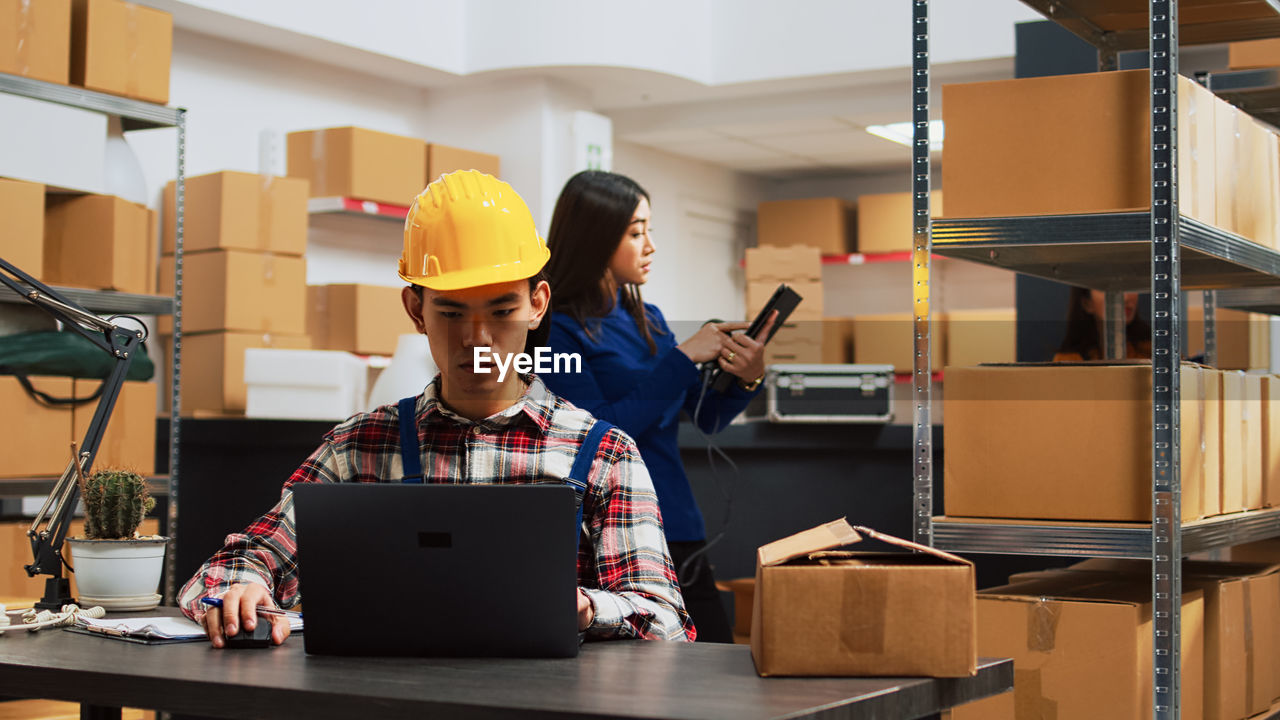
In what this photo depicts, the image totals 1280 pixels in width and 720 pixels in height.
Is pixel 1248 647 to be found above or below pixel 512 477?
below

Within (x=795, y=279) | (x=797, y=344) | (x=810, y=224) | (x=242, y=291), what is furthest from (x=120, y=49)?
(x=810, y=224)

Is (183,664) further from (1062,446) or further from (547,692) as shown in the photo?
(1062,446)

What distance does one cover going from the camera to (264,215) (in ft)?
14.9

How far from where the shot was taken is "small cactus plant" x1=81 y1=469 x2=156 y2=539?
1.83 meters

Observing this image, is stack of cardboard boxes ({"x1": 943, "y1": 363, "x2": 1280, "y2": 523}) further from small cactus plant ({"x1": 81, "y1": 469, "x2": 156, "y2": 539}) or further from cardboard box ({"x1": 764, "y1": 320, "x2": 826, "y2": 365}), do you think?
cardboard box ({"x1": 764, "y1": 320, "x2": 826, "y2": 365})

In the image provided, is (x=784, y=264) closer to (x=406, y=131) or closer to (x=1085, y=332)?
(x=406, y=131)

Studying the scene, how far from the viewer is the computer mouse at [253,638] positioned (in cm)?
136

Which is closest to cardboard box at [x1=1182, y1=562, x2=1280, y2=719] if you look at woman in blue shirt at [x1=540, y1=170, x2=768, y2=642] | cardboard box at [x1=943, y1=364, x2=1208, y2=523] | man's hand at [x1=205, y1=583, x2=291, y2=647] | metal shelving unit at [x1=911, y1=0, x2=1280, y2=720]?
metal shelving unit at [x1=911, y1=0, x2=1280, y2=720]

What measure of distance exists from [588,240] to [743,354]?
367mm

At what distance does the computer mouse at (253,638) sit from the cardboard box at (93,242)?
2.46m

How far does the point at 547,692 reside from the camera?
110 centimetres

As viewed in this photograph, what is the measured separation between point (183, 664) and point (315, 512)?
0.20 m

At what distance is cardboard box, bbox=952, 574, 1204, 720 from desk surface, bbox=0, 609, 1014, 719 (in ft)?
2.62

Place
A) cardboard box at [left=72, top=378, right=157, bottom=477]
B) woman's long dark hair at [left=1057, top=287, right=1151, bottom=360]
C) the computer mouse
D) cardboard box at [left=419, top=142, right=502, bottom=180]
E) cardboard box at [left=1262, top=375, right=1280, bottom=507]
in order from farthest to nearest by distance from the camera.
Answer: cardboard box at [left=419, top=142, right=502, bottom=180] → woman's long dark hair at [left=1057, top=287, right=1151, bottom=360] → cardboard box at [left=72, top=378, right=157, bottom=477] → cardboard box at [left=1262, top=375, right=1280, bottom=507] → the computer mouse
